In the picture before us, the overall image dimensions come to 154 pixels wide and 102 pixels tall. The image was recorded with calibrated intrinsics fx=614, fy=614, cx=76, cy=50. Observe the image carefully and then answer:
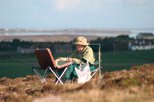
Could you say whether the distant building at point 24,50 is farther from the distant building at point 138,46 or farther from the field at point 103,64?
the distant building at point 138,46

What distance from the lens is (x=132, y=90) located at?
29.0ft

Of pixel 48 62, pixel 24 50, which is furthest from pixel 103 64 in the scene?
pixel 24 50

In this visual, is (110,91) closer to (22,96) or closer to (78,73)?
(22,96)

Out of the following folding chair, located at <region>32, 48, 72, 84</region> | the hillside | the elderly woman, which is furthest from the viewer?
the elderly woman

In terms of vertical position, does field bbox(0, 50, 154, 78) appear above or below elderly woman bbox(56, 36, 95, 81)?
below

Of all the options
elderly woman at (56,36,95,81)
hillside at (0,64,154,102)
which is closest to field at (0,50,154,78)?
elderly woman at (56,36,95,81)

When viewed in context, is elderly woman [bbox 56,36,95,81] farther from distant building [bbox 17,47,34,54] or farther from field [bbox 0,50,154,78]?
distant building [bbox 17,47,34,54]

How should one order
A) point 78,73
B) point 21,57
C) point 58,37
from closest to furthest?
point 78,73 < point 21,57 < point 58,37

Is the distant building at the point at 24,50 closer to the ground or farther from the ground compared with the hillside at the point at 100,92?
closer to the ground

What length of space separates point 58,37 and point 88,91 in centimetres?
8810

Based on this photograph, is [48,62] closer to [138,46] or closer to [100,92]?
[100,92]

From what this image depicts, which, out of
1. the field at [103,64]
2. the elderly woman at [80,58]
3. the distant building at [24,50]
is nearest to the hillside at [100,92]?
the elderly woman at [80,58]

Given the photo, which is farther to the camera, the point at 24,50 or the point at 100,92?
the point at 24,50

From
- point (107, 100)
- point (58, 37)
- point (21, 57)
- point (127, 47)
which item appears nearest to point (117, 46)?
point (127, 47)
